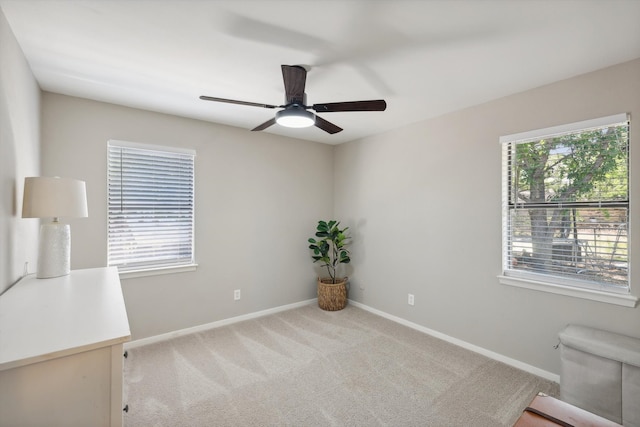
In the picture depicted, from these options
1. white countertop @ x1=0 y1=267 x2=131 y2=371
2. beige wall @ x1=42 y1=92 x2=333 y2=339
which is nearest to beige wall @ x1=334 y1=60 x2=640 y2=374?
beige wall @ x1=42 y1=92 x2=333 y2=339

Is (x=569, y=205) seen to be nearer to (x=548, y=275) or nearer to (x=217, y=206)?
(x=548, y=275)

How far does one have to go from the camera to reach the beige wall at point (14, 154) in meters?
1.55

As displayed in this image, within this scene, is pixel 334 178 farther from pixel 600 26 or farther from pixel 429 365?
pixel 600 26

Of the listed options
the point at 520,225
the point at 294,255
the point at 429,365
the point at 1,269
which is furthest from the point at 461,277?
the point at 1,269

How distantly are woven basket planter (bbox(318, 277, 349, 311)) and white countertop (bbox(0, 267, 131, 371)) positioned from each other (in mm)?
2634

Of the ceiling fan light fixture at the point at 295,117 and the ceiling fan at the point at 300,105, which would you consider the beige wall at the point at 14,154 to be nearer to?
the ceiling fan at the point at 300,105

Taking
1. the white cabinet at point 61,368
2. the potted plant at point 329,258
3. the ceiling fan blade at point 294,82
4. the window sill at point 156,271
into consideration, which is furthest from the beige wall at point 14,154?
the potted plant at point 329,258

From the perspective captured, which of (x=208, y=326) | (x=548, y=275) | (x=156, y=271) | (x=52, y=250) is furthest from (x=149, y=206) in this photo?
(x=548, y=275)

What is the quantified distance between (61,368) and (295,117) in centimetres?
176

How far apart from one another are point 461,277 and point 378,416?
1.63m

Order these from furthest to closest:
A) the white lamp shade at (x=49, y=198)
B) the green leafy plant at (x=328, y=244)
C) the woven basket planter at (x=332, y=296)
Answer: the green leafy plant at (x=328, y=244)
the woven basket planter at (x=332, y=296)
the white lamp shade at (x=49, y=198)

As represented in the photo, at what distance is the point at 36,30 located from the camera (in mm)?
1705

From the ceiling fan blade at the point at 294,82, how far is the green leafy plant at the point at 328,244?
2.28 meters

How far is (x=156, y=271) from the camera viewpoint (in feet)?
10.00
